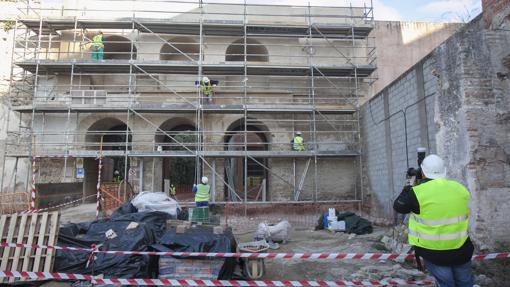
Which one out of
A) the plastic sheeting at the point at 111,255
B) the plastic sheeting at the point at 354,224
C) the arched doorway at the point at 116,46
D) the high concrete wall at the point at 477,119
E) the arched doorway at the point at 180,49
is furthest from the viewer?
the arched doorway at the point at 180,49

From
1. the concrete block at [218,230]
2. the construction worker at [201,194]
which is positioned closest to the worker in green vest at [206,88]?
the construction worker at [201,194]

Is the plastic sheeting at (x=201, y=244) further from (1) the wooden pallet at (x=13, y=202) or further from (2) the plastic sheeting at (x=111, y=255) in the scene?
(1) the wooden pallet at (x=13, y=202)

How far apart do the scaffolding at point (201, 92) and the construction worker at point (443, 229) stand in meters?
10.4

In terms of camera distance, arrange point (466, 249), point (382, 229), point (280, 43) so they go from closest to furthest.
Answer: point (466, 249) < point (382, 229) < point (280, 43)

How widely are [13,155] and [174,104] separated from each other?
6.71m

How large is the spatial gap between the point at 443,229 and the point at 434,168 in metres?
0.59

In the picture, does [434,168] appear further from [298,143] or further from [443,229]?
[298,143]

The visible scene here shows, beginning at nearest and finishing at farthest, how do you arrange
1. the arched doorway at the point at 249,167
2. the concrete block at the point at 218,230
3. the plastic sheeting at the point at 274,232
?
1. the concrete block at the point at 218,230
2. the plastic sheeting at the point at 274,232
3. the arched doorway at the point at 249,167

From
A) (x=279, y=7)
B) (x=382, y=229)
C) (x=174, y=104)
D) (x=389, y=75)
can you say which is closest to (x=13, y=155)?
(x=174, y=104)

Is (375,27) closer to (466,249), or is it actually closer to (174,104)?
(174,104)

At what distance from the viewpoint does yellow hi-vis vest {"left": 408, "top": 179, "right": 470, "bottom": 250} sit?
10.3 feet

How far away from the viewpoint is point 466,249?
3176mm

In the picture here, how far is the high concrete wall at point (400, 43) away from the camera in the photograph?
1661 cm

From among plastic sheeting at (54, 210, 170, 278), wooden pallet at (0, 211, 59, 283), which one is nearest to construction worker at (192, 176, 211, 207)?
plastic sheeting at (54, 210, 170, 278)
